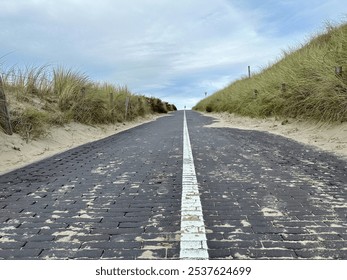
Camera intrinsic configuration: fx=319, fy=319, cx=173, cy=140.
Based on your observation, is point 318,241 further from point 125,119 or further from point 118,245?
point 125,119

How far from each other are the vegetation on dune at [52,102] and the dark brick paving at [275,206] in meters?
5.88

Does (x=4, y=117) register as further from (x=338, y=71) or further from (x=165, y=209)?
(x=338, y=71)

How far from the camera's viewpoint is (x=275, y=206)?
3.28 meters

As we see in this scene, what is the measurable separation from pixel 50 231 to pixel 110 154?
4.38 meters

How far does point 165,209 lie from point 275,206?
3.71 feet

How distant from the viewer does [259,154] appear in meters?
6.62

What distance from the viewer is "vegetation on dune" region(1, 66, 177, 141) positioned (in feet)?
30.9

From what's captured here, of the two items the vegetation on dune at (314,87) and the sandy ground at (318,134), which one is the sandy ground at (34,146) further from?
the vegetation on dune at (314,87)

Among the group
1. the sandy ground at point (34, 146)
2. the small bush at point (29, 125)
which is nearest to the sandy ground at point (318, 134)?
the sandy ground at point (34, 146)

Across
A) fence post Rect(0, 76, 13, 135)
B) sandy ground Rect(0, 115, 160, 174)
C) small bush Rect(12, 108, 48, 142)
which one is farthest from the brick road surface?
small bush Rect(12, 108, 48, 142)

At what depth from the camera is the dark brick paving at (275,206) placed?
7.70ft

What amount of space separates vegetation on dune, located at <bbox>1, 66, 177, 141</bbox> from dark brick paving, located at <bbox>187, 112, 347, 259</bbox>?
5877 millimetres

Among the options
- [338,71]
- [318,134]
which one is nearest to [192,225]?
[318,134]
